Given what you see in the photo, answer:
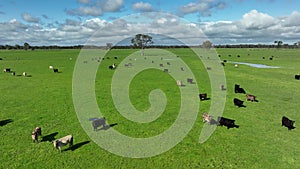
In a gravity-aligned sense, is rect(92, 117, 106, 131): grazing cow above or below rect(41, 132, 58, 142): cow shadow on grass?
above

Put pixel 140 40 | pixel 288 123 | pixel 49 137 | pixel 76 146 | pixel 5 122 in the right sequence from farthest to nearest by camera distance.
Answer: pixel 140 40 < pixel 5 122 < pixel 288 123 < pixel 49 137 < pixel 76 146

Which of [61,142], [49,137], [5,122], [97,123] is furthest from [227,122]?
[5,122]

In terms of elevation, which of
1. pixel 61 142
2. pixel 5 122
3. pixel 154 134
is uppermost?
pixel 61 142

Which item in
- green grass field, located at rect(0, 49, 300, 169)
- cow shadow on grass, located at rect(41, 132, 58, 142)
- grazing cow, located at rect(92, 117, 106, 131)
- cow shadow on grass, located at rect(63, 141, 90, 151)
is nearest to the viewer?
green grass field, located at rect(0, 49, 300, 169)

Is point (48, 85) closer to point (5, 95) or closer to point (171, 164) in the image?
point (5, 95)

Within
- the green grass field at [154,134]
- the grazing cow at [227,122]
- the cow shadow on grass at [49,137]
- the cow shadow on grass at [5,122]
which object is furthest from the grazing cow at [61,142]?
the grazing cow at [227,122]

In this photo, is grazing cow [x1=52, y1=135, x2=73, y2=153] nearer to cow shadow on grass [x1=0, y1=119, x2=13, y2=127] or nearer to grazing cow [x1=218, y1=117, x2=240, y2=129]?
cow shadow on grass [x1=0, y1=119, x2=13, y2=127]

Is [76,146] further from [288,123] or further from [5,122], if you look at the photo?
[288,123]

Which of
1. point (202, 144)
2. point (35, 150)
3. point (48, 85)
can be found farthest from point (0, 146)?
point (48, 85)

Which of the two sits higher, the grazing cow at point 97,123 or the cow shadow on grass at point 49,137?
the grazing cow at point 97,123

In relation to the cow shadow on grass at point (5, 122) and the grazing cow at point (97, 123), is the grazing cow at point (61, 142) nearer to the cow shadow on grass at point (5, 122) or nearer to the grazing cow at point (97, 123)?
the grazing cow at point (97, 123)

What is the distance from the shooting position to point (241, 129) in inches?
744

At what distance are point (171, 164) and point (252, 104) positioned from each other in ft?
54.4

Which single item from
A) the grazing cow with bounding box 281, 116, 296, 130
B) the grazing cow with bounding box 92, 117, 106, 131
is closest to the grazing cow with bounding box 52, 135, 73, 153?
the grazing cow with bounding box 92, 117, 106, 131
